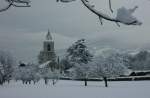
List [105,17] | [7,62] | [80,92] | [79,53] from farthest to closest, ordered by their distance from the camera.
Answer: [79,53]
[7,62]
[80,92]
[105,17]

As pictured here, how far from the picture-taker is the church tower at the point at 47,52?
13062 centimetres

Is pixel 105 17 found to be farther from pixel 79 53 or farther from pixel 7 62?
pixel 79 53

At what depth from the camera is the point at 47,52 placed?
13575 centimetres

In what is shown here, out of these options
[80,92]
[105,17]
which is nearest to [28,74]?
[80,92]

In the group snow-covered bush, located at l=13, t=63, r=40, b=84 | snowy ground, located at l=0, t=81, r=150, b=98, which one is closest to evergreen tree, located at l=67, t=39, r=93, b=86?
snow-covered bush, located at l=13, t=63, r=40, b=84

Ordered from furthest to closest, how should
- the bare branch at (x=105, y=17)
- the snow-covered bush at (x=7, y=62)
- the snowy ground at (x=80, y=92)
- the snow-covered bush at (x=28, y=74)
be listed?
the snow-covered bush at (x=28, y=74) → the snow-covered bush at (x=7, y=62) → the snowy ground at (x=80, y=92) → the bare branch at (x=105, y=17)

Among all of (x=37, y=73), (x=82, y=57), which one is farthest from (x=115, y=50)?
(x=37, y=73)

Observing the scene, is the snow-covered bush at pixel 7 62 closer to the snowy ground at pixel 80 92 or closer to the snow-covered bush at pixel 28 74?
the snow-covered bush at pixel 28 74

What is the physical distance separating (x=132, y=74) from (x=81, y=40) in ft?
57.5

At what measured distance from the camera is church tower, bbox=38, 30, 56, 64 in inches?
5143

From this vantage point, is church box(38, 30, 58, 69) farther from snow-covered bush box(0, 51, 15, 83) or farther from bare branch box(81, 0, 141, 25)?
→ bare branch box(81, 0, 141, 25)

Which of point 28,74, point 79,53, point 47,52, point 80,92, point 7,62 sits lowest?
point 80,92

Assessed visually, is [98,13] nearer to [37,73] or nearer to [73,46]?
[73,46]

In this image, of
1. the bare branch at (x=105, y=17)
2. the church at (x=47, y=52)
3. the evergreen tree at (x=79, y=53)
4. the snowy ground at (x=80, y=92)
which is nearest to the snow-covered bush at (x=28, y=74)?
the evergreen tree at (x=79, y=53)
